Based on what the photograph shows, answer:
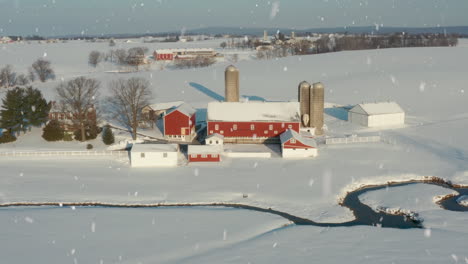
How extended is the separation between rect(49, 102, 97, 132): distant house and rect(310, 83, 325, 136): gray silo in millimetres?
16912

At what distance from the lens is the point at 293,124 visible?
3662 centimetres

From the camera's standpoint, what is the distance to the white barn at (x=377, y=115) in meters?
41.5

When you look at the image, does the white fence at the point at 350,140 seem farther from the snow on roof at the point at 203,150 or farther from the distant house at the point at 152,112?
the distant house at the point at 152,112

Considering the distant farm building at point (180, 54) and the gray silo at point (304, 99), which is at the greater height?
the distant farm building at point (180, 54)

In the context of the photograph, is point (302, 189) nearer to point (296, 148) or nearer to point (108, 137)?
point (296, 148)

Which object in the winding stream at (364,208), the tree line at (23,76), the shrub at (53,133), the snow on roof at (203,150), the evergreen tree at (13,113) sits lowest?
the winding stream at (364,208)

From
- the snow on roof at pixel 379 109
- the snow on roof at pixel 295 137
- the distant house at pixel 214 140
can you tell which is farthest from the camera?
the snow on roof at pixel 379 109

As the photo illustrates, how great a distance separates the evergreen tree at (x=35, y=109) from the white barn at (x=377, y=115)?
25.3m

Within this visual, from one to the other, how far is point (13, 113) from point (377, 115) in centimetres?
2861

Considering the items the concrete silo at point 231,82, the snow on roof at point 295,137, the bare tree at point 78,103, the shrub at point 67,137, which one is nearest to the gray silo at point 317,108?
the snow on roof at point 295,137

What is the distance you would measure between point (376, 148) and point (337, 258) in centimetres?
1823

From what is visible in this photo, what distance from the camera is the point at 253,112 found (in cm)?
3778

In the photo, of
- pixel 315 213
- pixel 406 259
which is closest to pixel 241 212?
pixel 315 213

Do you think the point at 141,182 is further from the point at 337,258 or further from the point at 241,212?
the point at 337,258
